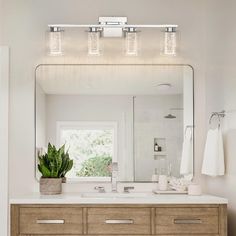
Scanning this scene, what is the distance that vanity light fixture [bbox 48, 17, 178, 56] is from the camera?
3.94 meters

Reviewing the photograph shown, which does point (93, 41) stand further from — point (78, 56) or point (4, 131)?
point (4, 131)

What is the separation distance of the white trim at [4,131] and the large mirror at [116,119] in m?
0.23

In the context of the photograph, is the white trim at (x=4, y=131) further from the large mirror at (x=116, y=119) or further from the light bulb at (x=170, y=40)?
the light bulb at (x=170, y=40)

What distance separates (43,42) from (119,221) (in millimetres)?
1493

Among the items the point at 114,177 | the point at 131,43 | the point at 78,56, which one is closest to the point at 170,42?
the point at 131,43

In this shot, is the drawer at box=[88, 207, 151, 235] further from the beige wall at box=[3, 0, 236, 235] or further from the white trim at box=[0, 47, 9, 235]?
the white trim at box=[0, 47, 9, 235]

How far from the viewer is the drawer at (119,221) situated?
132 inches

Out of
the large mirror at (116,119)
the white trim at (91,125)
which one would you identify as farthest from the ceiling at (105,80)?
the white trim at (91,125)

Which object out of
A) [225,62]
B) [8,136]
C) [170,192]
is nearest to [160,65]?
[225,62]

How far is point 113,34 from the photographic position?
3994 millimetres

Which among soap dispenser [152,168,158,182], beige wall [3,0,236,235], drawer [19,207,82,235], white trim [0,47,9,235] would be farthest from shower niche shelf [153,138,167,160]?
white trim [0,47,9,235]

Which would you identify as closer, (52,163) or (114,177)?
(52,163)

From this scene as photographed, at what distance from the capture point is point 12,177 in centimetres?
396

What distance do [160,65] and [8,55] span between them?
113 cm
